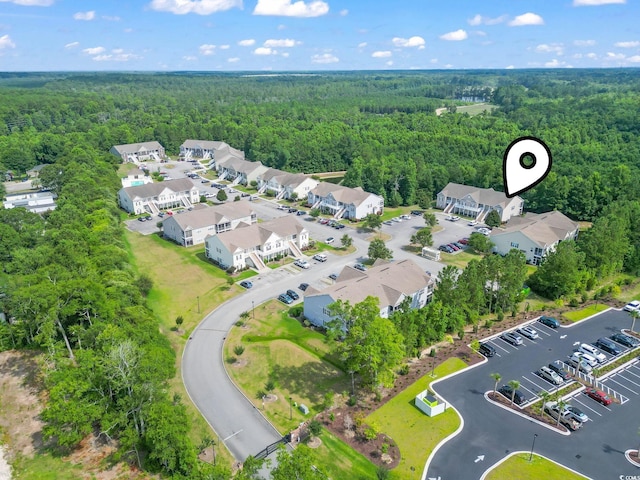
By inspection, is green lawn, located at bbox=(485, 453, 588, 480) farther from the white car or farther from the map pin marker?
the map pin marker

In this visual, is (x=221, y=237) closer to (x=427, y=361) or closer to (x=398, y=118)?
(x=427, y=361)

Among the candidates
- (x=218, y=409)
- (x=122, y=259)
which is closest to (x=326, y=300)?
(x=218, y=409)

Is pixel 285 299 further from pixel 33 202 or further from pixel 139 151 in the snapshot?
pixel 139 151

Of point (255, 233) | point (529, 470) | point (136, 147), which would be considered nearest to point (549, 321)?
point (529, 470)

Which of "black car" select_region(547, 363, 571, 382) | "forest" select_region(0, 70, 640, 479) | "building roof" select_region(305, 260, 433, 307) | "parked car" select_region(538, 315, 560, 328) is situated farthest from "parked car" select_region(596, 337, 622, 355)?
"building roof" select_region(305, 260, 433, 307)

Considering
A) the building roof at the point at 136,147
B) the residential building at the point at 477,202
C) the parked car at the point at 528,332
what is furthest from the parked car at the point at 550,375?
the building roof at the point at 136,147

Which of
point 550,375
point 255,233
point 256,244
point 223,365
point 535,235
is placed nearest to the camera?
point 550,375
